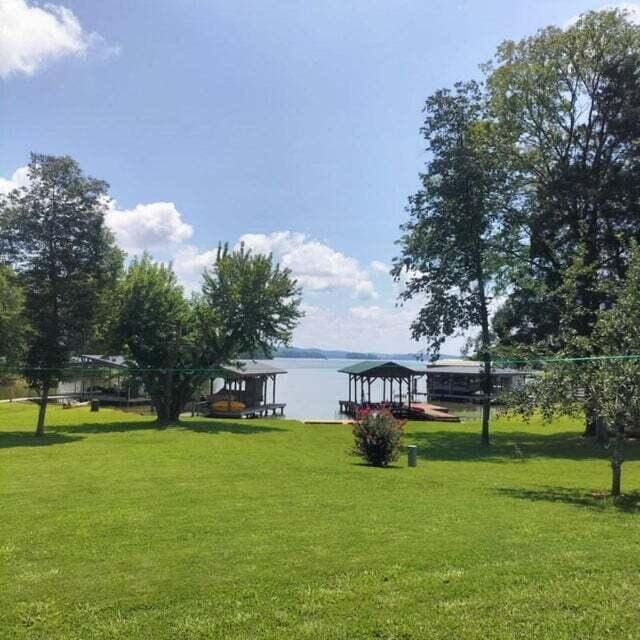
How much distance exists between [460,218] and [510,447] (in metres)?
9.52

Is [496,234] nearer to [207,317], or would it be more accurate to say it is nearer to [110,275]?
[207,317]

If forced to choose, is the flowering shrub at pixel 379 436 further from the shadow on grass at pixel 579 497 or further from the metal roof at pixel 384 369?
the metal roof at pixel 384 369

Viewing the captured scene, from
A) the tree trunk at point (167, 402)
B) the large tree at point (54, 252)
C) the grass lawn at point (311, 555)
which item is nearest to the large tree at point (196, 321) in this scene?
the tree trunk at point (167, 402)

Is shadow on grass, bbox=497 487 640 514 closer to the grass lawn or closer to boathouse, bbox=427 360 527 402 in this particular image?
the grass lawn

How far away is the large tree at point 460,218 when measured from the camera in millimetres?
24859

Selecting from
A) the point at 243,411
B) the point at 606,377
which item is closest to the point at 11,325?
the point at 606,377

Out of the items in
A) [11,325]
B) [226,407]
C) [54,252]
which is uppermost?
[54,252]

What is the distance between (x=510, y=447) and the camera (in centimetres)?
2150

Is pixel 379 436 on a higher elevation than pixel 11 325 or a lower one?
lower

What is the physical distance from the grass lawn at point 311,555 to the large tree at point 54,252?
11.0 m

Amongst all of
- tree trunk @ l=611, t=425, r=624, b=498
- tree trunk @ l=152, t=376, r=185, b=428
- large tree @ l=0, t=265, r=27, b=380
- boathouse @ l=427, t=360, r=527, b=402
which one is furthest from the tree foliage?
boathouse @ l=427, t=360, r=527, b=402

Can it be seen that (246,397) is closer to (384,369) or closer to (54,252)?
(384,369)

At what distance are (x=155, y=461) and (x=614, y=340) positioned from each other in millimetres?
10256

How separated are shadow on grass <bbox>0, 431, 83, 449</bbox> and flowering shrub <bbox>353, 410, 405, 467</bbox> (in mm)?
10316
